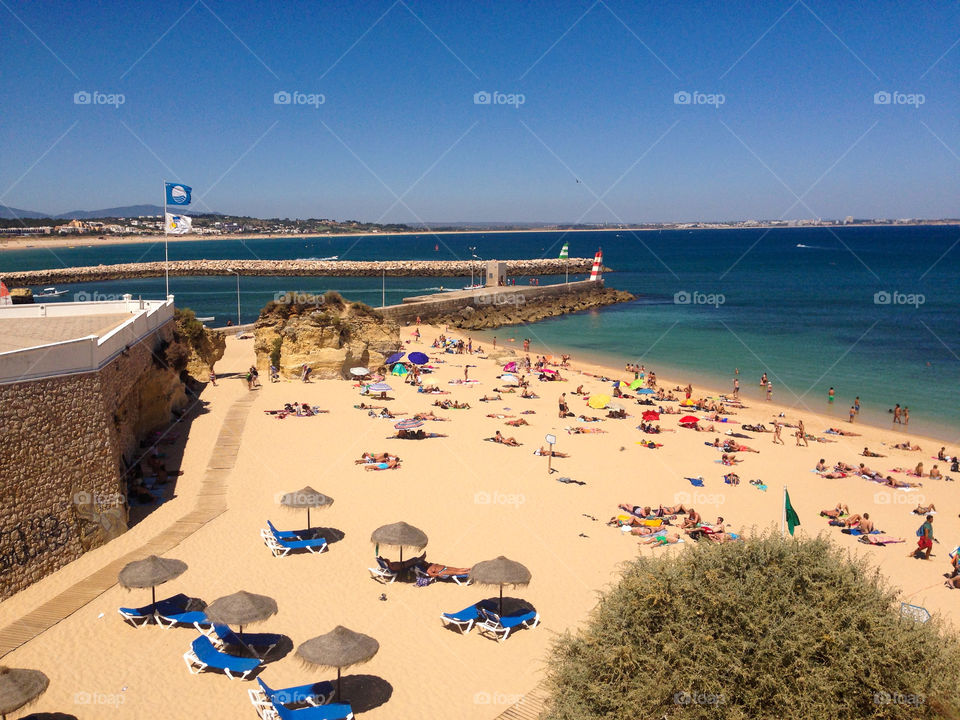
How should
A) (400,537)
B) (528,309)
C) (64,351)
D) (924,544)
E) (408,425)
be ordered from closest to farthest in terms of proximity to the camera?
(400,537), (64,351), (924,544), (408,425), (528,309)

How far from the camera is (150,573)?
1005 cm

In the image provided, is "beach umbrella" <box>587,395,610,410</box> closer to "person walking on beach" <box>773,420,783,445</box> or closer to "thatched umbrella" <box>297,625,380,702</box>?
"person walking on beach" <box>773,420,783,445</box>

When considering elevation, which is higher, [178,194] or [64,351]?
[178,194]

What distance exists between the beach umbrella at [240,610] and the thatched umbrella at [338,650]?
1060 millimetres

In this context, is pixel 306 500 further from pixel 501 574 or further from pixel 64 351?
pixel 64 351

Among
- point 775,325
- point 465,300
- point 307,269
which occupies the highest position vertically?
point 307,269

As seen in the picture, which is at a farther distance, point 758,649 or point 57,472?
point 57,472

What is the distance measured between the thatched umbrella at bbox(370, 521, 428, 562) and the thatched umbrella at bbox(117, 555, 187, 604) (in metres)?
3.08

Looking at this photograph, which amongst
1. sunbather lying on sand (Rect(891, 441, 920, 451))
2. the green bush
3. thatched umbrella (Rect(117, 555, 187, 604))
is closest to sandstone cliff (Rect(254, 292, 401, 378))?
thatched umbrella (Rect(117, 555, 187, 604))

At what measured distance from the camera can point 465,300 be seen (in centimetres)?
5156

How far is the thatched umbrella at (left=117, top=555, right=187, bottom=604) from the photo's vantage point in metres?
9.92

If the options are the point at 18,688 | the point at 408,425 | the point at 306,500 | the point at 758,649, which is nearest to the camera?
the point at 758,649

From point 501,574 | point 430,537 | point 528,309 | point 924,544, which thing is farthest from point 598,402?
point 528,309

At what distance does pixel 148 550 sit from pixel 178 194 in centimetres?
1540
